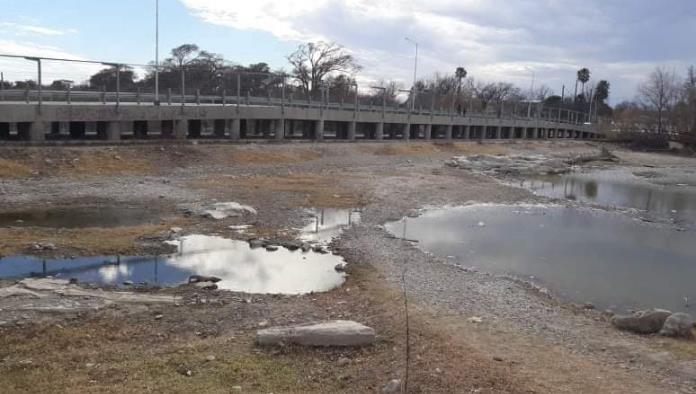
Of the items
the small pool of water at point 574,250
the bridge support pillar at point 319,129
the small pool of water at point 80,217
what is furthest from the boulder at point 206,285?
the bridge support pillar at point 319,129

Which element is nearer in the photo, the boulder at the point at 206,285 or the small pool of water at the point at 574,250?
the boulder at the point at 206,285

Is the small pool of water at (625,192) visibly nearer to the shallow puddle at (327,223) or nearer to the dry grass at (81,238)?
the shallow puddle at (327,223)

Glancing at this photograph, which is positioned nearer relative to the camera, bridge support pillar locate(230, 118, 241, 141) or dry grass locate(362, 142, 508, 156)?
bridge support pillar locate(230, 118, 241, 141)

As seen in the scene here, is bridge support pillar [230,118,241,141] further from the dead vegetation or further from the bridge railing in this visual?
the dead vegetation

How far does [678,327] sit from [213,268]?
33.0ft

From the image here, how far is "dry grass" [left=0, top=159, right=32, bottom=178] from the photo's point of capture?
24.6 m

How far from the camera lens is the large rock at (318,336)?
9.05m

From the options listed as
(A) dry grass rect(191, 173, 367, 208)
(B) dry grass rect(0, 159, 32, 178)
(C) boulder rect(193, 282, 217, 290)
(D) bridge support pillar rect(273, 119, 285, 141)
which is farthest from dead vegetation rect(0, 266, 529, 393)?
(D) bridge support pillar rect(273, 119, 285, 141)

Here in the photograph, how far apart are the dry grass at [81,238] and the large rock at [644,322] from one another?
11.6 meters

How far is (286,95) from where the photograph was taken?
5044 cm

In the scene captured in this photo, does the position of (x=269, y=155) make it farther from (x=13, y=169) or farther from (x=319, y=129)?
(x=13, y=169)

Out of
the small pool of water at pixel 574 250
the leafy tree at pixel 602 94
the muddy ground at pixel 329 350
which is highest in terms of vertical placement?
the leafy tree at pixel 602 94

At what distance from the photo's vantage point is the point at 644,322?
36.3 feet

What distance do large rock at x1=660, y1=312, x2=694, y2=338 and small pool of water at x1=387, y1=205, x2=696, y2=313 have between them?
2310 millimetres
